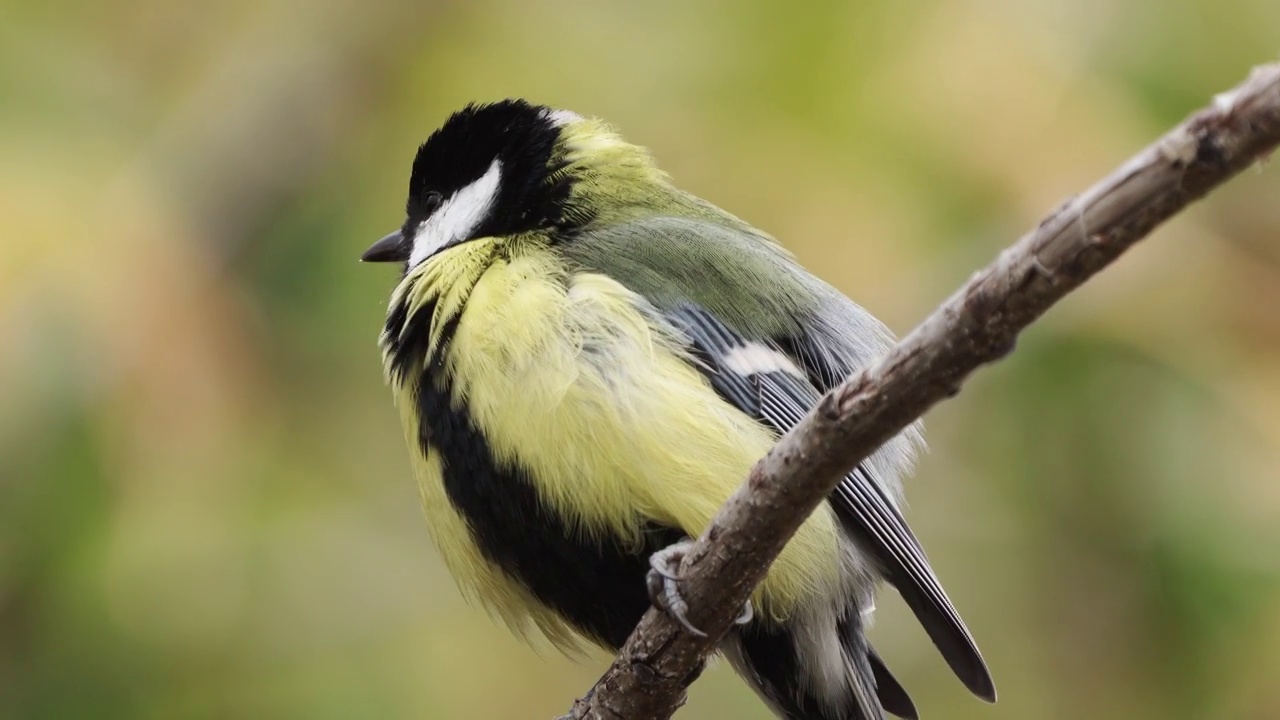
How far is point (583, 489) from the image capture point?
2172 millimetres

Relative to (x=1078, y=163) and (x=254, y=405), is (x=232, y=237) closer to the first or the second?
(x=254, y=405)

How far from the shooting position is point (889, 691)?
2.49m

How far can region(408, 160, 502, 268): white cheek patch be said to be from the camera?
9.11 ft

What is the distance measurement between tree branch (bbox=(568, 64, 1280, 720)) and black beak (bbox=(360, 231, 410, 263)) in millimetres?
1306

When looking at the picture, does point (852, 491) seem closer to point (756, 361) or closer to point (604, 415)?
point (756, 361)

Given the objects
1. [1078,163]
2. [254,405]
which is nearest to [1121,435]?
[1078,163]

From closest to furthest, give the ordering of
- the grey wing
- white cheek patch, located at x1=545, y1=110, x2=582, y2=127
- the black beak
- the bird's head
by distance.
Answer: the grey wing → the bird's head → white cheek patch, located at x1=545, y1=110, x2=582, y2=127 → the black beak

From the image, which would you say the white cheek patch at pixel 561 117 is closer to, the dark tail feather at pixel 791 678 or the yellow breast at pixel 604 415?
the yellow breast at pixel 604 415

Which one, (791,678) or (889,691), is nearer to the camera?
(791,678)

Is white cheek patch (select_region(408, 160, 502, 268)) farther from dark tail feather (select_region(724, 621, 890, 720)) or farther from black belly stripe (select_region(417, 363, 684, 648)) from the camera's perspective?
dark tail feather (select_region(724, 621, 890, 720))

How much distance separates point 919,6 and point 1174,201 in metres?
2.02

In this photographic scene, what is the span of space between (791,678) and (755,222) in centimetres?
129

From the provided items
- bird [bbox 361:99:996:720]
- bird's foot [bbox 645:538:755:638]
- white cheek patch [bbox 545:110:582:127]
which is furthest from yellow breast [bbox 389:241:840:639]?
white cheek patch [bbox 545:110:582:127]

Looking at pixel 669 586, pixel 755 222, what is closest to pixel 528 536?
pixel 669 586
